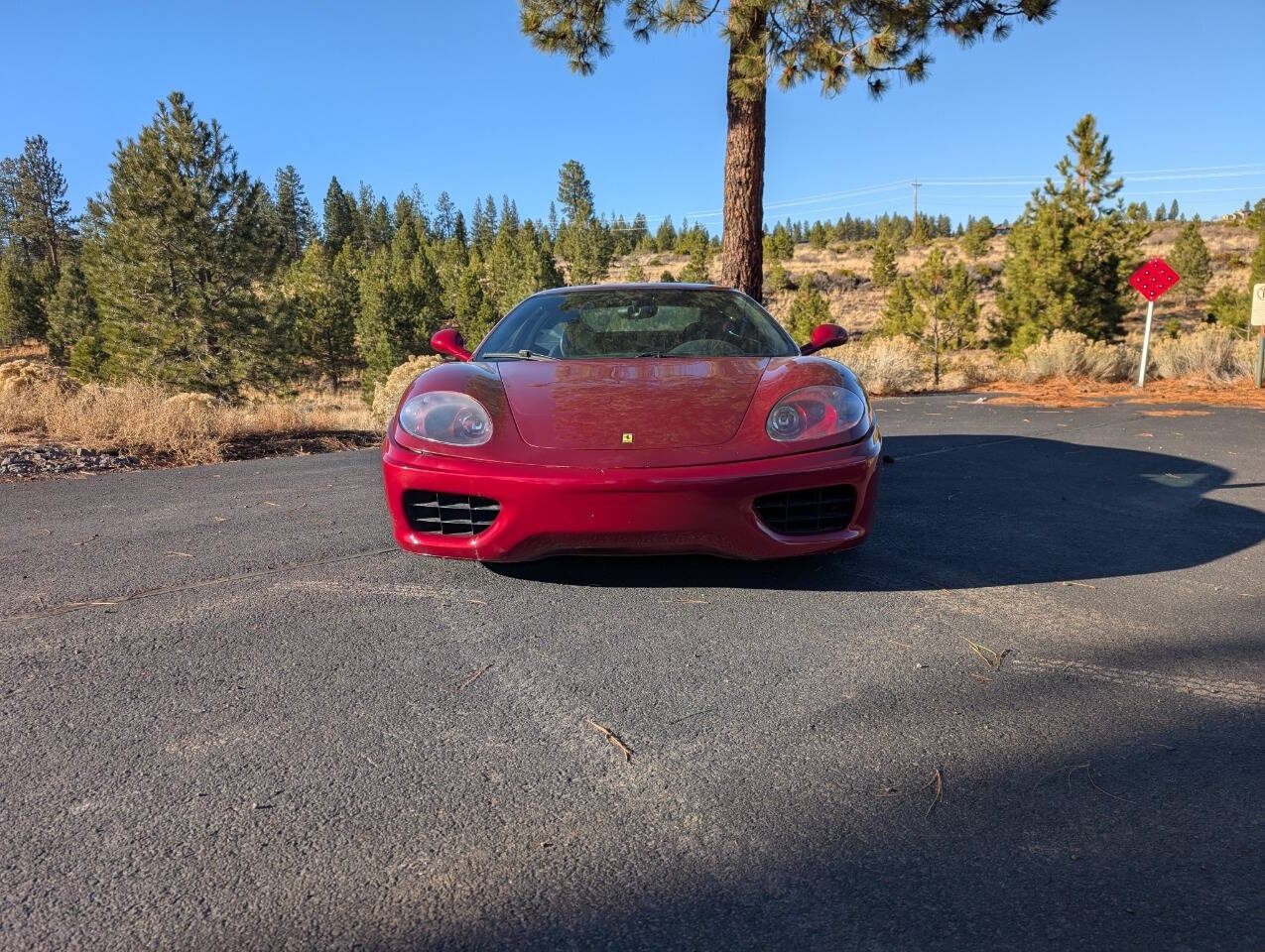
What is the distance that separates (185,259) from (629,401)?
117 ft

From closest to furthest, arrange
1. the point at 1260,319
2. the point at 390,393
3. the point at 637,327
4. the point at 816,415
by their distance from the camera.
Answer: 1. the point at 816,415
2. the point at 637,327
3. the point at 390,393
4. the point at 1260,319

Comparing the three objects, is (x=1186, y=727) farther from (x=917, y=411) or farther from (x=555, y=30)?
(x=555, y=30)

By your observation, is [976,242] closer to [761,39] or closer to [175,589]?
[761,39]

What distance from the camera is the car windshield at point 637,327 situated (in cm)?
373

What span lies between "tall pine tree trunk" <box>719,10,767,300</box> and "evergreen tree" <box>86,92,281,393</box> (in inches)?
1111

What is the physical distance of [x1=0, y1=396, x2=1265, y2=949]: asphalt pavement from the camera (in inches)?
52.1

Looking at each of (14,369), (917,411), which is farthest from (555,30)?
(14,369)

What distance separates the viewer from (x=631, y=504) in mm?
2498

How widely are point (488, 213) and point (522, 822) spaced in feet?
394

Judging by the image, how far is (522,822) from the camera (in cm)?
157

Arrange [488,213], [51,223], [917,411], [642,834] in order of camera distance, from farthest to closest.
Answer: [488,213] < [51,223] < [917,411] < [642,834]

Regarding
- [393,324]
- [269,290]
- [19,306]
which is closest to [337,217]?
[19,306]

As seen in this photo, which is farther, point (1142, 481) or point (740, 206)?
point (740, 206)

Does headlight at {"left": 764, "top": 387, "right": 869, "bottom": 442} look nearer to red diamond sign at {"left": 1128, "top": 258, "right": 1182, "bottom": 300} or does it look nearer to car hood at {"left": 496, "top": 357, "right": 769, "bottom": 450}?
car hood at {"left": 496, "top": 357, "right": 769, "bottom": 450}
